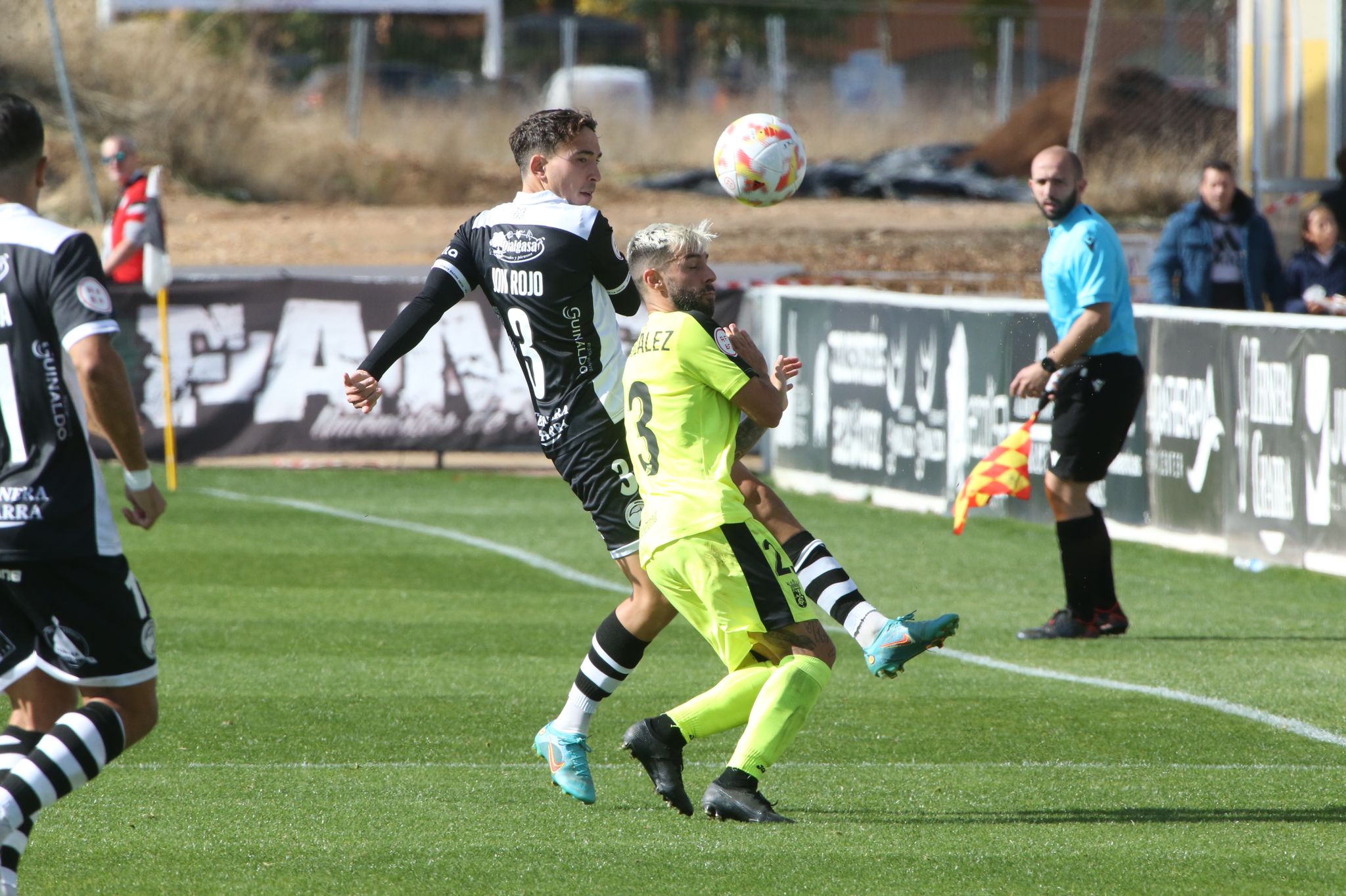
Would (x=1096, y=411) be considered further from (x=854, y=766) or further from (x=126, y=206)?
(x=126, y=206)

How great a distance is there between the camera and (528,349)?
6051 millimetres

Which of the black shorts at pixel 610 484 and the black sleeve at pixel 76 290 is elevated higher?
the black sleeve at pixel 76 290

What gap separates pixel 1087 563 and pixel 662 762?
3975 millimetres

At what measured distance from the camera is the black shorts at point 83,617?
4.39m

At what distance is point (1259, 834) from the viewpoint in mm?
5363

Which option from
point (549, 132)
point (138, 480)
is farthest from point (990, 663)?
point (138, 480)

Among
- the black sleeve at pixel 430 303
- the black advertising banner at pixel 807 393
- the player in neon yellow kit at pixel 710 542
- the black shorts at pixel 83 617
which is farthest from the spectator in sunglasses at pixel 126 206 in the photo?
the black shorts at pixel 83 617

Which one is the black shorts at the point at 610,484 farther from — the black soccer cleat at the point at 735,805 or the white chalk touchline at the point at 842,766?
the white chalk touchline at the point at 842,766

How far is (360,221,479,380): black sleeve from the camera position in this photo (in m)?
6.01

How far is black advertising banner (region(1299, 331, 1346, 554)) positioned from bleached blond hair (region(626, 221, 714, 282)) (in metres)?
6.02

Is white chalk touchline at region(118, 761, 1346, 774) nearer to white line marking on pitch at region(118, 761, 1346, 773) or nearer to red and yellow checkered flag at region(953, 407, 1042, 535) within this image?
white line marking on pitch at region(118, 761, 1346, 773)

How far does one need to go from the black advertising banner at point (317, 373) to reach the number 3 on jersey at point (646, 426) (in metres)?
10.2

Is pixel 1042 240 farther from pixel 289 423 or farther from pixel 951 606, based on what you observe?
pixel 951 606

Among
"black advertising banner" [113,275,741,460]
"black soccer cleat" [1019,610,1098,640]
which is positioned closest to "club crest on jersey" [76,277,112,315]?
"black soccer cleat" [1019,610,1098,640]
